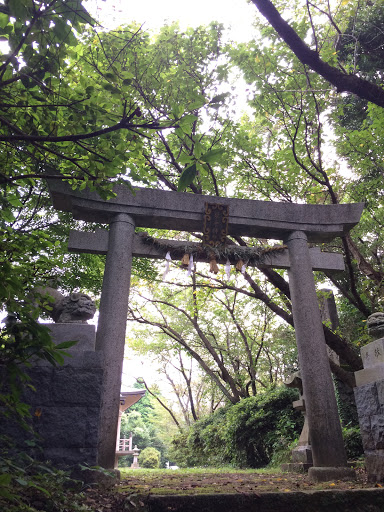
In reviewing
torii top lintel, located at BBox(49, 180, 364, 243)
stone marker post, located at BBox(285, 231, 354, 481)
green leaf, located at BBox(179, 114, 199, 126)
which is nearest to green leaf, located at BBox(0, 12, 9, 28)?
green leaf, located at BBox(179, 114, 199, 126)

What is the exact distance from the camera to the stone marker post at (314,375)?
4941 millimetres

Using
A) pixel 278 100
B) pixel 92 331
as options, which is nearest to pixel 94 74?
pixel 278 100

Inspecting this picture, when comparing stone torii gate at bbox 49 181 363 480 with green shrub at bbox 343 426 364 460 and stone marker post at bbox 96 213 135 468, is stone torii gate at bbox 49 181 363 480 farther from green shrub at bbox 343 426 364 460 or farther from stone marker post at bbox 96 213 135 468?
green shrub at bbox 343 426 364 460

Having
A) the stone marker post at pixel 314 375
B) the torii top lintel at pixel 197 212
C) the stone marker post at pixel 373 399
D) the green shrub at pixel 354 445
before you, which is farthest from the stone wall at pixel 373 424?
the green shrub at pixel 354 445

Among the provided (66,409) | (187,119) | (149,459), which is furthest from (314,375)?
(149,459)

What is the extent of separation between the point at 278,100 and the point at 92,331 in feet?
20.9

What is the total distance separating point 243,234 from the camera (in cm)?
644

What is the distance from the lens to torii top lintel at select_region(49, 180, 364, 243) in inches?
223

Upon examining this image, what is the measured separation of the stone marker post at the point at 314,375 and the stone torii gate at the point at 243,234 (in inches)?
0.5

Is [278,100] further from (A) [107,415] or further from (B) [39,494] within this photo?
(B) [39,494]

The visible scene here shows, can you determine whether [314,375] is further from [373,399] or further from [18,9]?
[18,9]

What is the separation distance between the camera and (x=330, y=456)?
4938mm

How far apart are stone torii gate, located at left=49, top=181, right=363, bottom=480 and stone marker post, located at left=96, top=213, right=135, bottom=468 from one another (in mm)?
11

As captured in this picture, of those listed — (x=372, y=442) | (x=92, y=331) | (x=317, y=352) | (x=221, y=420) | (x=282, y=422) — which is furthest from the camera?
(x=221, y=420)
